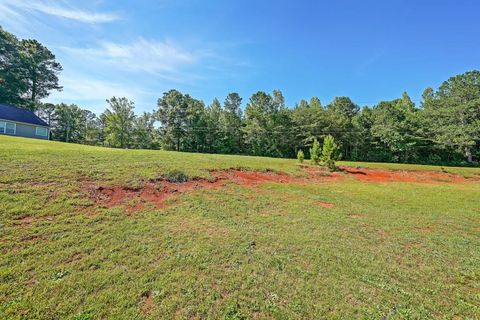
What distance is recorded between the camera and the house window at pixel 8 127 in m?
24.1

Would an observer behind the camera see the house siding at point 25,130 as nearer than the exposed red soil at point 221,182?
No

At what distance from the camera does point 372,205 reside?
31.4 feet

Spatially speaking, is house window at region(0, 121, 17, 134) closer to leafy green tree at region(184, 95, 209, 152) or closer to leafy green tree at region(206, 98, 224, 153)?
leafy green tree at region(184, 95, 209, 152)

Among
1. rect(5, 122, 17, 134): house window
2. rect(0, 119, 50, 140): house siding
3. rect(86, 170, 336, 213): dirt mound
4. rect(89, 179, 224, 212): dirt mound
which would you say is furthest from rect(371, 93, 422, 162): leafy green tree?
rect(5, 122, 17, 134): house window

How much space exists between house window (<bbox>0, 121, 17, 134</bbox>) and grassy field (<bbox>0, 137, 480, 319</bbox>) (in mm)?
22671

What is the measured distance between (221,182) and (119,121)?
3878cm

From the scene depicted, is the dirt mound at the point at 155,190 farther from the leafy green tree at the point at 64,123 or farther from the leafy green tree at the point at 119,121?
the leafy green tree at the point at 64,123

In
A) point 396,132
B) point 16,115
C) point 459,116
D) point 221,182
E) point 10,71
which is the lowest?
point 221,182

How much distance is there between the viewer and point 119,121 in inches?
1645

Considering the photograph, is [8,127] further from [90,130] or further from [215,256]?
A: [215,256]

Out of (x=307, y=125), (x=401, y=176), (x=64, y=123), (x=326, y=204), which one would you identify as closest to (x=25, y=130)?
(x=64, y=123)

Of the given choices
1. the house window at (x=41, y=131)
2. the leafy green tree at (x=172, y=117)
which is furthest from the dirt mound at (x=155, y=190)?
the leafy green tree at (x=172, y=117)

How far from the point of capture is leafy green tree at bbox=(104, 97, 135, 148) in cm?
4166

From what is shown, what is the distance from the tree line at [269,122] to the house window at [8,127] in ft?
43.2
